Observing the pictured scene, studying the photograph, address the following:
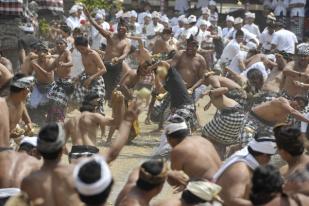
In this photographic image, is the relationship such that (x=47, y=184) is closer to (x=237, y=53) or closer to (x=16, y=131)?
(x=16, y=131)

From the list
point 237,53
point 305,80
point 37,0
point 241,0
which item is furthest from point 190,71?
point 241,0

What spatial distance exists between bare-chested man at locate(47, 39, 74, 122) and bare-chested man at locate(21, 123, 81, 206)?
6.24 meters

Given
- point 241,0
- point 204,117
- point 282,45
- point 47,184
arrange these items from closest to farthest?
point 47,184, point 204,117, point 282,45, point 241,0

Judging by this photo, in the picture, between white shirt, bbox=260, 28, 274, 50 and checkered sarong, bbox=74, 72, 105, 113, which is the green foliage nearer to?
white shirt, bbox=260, 28, 274, 50

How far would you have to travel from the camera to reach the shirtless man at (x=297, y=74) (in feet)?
33.7

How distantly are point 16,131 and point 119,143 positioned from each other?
2520 mm

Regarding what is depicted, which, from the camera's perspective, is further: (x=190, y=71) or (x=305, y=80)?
(x=190, y=71)

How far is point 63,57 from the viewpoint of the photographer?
11.6 meters

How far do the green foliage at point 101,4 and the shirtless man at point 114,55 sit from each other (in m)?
7.44

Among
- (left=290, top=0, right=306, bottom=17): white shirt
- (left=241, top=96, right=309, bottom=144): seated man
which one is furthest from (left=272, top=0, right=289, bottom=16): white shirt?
(left=241, top=96, right=309, bottom=144): seated man

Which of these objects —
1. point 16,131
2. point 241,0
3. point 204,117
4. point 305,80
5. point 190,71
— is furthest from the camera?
point 241,0

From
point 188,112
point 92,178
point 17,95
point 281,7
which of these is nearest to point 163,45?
point 188,112

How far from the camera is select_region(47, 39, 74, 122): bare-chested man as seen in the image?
11.2 meters

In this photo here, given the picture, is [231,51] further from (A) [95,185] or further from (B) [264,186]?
(A) [95,185]
